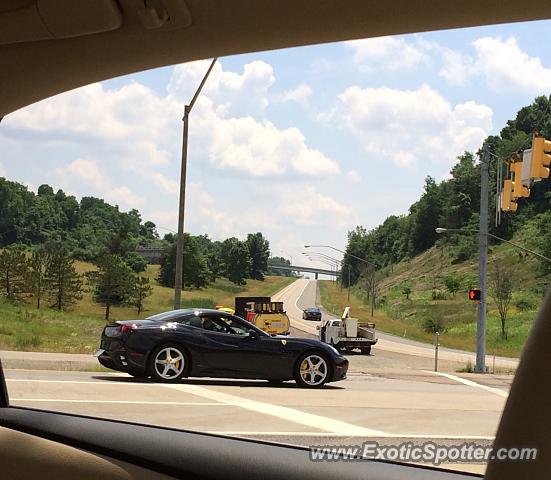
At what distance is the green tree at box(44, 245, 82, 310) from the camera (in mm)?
4566

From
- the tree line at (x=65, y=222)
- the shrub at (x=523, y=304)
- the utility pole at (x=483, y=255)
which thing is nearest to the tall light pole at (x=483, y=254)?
the utility pole at (x=483, y=255)

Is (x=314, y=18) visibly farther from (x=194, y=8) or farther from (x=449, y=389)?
(x=449, y=389)

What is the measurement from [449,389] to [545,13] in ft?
9.38

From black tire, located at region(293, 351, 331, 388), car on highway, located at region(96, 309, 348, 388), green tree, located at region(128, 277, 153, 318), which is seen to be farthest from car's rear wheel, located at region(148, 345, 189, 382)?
green tree, located at region(128, 277, 153, 318)

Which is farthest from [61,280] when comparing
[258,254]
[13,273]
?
[258,254]

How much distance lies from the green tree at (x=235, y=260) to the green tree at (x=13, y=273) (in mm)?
1190

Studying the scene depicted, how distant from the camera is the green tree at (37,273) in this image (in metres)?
4.50

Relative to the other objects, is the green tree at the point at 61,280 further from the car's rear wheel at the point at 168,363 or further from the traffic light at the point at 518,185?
the traffic light at the point at 518,185

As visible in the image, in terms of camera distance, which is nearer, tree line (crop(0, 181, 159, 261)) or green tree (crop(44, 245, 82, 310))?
tree line (crop(0, 181, 159, 261))

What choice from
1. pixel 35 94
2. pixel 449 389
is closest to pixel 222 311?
pixel 449 389

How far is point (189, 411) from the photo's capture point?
12.4 ft

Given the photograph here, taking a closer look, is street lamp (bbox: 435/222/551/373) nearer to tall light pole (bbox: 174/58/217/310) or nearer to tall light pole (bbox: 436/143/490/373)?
tall light pole (bbox: 436/143/490/373)

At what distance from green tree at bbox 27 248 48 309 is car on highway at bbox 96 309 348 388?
2.38 ft

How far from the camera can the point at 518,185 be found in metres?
2.59
